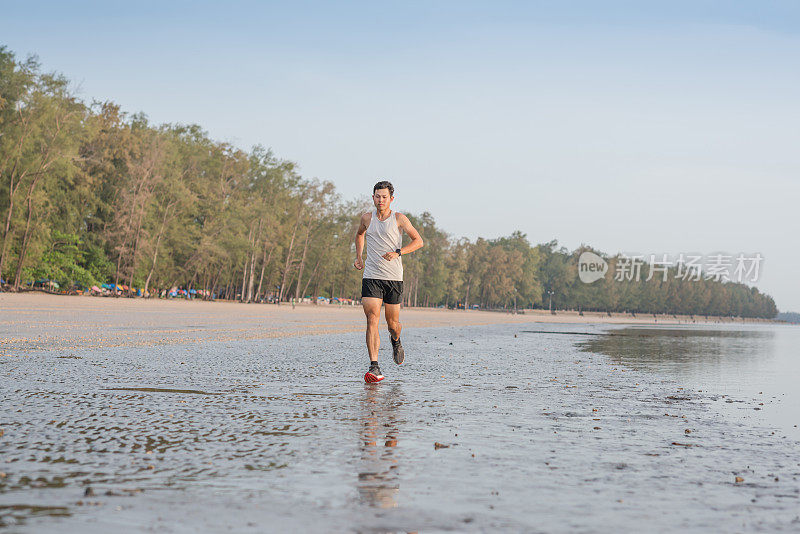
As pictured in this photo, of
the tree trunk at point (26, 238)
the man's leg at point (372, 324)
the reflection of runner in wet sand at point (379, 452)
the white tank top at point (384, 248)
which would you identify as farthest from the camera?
the tree trunk at point (26, 238)

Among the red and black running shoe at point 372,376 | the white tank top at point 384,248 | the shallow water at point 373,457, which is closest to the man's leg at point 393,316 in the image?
the white tank top at point 384,248

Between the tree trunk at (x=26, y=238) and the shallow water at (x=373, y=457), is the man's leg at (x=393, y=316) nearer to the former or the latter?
the shallow water at (x=373, y=457)

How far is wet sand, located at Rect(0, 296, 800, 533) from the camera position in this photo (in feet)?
10.4

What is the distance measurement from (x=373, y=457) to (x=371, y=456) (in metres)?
0.03

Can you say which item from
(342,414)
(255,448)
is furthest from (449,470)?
(342,414)

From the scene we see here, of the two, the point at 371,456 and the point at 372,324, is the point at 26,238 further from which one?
the point at 371,456

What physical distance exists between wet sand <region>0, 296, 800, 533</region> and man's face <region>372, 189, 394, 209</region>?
2105 millimetres

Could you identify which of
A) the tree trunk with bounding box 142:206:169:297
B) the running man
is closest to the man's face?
the running man

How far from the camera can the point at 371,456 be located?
4430 millimetres

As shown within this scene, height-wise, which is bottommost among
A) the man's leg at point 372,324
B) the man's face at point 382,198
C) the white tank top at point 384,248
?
the man's leg at point 372,324

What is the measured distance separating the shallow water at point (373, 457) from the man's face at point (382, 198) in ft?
6.95

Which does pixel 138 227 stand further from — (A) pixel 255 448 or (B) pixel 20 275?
(A) pixel 255 448

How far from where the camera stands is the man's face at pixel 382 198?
348 inches

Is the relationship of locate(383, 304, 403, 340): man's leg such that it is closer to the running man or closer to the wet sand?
the running man
